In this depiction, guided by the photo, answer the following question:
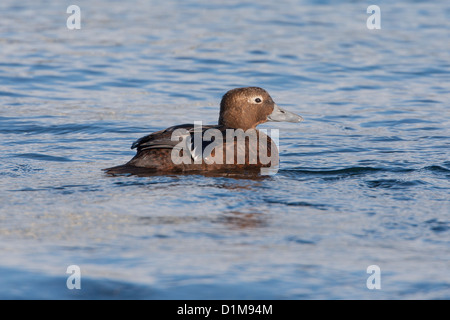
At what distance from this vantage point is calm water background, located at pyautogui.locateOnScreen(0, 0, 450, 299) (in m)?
5.23

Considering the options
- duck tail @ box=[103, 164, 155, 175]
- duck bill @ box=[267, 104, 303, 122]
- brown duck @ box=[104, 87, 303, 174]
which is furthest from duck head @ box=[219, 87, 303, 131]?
duck tail @ box=[103, 164, 155, 175]

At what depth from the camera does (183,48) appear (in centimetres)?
1534

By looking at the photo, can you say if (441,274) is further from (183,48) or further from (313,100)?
(183,48)

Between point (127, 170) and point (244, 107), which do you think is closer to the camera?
point (127, 170)

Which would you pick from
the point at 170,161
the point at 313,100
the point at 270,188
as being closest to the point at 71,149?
the point at 170,161

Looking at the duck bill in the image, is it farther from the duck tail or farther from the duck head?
the duck tail

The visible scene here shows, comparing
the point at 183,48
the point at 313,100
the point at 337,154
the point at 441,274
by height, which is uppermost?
the point at 183,48

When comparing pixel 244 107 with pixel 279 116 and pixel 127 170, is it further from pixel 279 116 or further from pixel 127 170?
pixel 127 170

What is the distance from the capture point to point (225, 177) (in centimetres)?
761

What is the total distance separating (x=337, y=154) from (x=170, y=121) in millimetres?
2752

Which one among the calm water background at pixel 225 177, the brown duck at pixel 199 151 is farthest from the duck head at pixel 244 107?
the calm water background at pixel 225 177

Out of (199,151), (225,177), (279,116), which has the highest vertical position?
(279,116)

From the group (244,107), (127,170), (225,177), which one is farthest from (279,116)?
(127,170)

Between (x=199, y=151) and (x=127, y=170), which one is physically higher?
(x=199, y=151)
